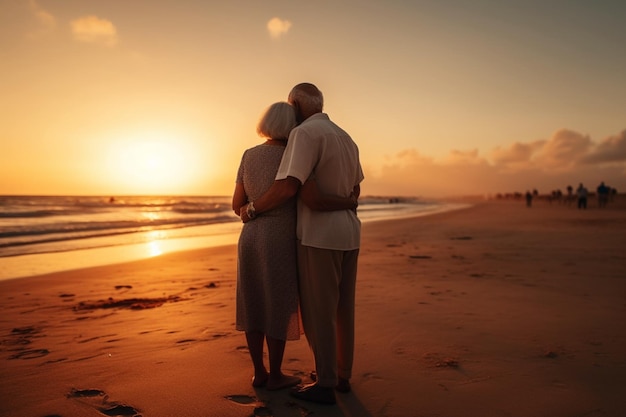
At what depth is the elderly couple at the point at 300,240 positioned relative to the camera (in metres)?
2.87

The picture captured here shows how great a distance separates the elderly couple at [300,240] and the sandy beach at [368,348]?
315 millimetres

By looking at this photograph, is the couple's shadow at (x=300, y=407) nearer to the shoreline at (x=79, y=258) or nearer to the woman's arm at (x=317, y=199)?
the woman's arm at (x=317, y=199)

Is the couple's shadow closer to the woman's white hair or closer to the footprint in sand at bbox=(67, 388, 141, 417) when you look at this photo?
the footprint in sand at bbox=(67, 388, 141, 417)

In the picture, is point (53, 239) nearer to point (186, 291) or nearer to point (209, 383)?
point (186, 291)

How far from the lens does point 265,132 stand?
308 centimetres

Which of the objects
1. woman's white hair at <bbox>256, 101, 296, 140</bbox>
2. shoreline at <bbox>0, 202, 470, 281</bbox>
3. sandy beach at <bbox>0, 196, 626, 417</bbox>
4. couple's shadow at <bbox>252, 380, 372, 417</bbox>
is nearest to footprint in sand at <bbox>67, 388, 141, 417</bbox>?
sandy beach at <bbox>0, 196, 626, 417</bbox>

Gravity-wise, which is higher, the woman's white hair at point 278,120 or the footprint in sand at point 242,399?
the woman's white hair at point 278,120

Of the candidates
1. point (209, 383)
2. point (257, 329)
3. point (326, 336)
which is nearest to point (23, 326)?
point (209, 383)

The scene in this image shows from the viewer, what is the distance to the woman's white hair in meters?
3.04

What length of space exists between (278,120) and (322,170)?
0.48 metres

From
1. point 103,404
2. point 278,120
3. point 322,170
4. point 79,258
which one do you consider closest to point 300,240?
point 322,170

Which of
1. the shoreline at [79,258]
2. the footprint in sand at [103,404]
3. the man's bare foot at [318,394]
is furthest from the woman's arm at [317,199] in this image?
the shoreline at [79,258]

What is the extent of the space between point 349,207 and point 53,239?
1534 centimetres

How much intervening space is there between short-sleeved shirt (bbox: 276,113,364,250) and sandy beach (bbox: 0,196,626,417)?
1124 mm
